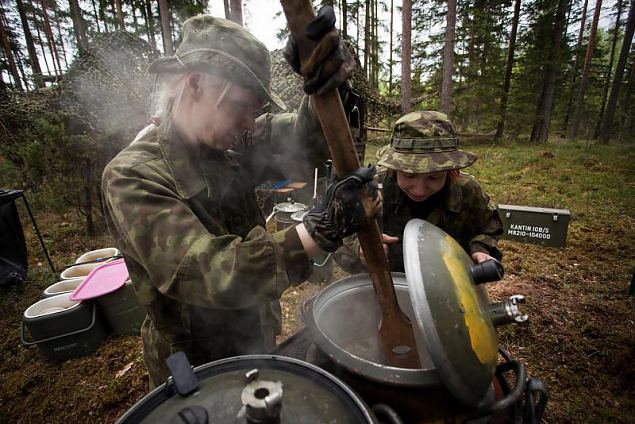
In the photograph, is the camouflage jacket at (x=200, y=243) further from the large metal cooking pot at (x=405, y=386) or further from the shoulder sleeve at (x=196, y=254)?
the large metal cooking pot at (x=405, y=386)

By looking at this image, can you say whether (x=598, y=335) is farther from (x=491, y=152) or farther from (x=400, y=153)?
(x=491, y=152)

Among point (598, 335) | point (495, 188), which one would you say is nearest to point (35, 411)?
point (598, 335)

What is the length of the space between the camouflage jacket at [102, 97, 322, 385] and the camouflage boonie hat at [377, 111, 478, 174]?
0.81m

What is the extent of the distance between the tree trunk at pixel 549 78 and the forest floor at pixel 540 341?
49.6 ft

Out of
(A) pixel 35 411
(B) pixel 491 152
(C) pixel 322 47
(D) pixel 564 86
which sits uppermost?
(D) pixel 564 86

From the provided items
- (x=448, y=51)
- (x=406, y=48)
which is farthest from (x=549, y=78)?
(x=406, y=48)

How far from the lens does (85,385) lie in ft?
10.5

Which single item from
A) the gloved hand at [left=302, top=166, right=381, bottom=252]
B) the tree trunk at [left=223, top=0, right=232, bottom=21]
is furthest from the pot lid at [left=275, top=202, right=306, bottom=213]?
the tree trunk at [left=223, top=0, right=232, bottom=21]

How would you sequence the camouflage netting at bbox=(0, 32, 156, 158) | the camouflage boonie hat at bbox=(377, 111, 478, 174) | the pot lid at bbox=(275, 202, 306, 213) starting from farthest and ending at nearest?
the camouflage netting at bbox=(0, 32, 156, 158), the pot lid at bbox=(275, 202, 306, 213), the camouflage boonie hat at bbox=(377, 111, 478, 174)

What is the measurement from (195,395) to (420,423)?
2.63 ft

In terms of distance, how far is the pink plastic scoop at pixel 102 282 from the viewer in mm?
3508

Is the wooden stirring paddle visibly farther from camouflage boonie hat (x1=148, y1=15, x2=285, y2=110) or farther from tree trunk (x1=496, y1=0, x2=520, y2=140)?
tree trunk (x1=496, y1=0, x2=520, y2=140)

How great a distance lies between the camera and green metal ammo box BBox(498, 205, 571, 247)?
5422 millimetres

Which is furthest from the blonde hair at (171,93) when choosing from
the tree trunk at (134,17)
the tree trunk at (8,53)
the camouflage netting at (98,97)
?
the tree trunk at (134,17)
